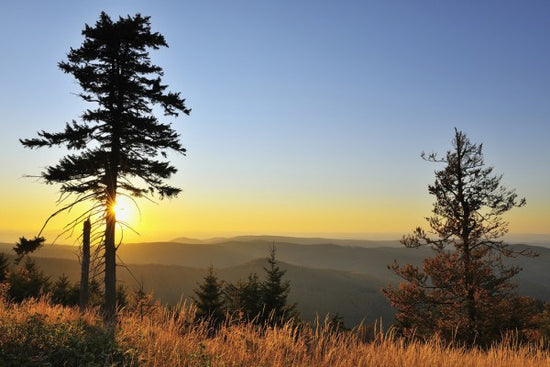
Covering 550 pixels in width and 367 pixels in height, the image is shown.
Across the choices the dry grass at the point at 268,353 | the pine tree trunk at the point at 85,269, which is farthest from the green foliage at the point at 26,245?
the dry grass at the point at 268,353

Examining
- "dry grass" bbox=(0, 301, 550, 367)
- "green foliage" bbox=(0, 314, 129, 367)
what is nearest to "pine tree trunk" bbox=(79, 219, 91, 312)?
"dry grass" bbox=(0, 301, 550, 367)

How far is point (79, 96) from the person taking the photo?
49.1 feet

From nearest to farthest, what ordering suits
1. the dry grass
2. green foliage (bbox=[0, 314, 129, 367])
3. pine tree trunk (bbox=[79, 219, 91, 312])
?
1. green foliage (bbox=[0, 314, 129, 367])
2. the dry grass
3. pine tree trunk (bbox=[79, 219, 91, 312])

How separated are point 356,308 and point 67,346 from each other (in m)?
121

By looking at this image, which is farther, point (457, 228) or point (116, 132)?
point (457, 228)

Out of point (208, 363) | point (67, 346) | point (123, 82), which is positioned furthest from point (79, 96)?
point (208, 363)

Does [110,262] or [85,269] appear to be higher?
[110,262]

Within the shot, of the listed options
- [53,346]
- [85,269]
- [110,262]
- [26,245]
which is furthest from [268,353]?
[85,269]

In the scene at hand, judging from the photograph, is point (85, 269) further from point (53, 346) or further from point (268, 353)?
point (268, 353)

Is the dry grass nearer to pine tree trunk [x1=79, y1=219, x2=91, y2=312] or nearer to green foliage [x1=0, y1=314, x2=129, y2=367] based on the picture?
green foliage [x1=0, y1=314, x2=129, y2=367]

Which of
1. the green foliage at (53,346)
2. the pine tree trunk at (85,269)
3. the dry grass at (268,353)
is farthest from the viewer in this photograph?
the pine tree trunk at (85,269)

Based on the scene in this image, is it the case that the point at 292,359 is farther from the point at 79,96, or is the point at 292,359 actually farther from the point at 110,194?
the point at 79,96

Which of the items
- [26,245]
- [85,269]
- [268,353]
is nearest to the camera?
[268,353]

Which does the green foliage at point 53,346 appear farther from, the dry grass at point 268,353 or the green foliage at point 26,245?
the green foliage at point 26,245
